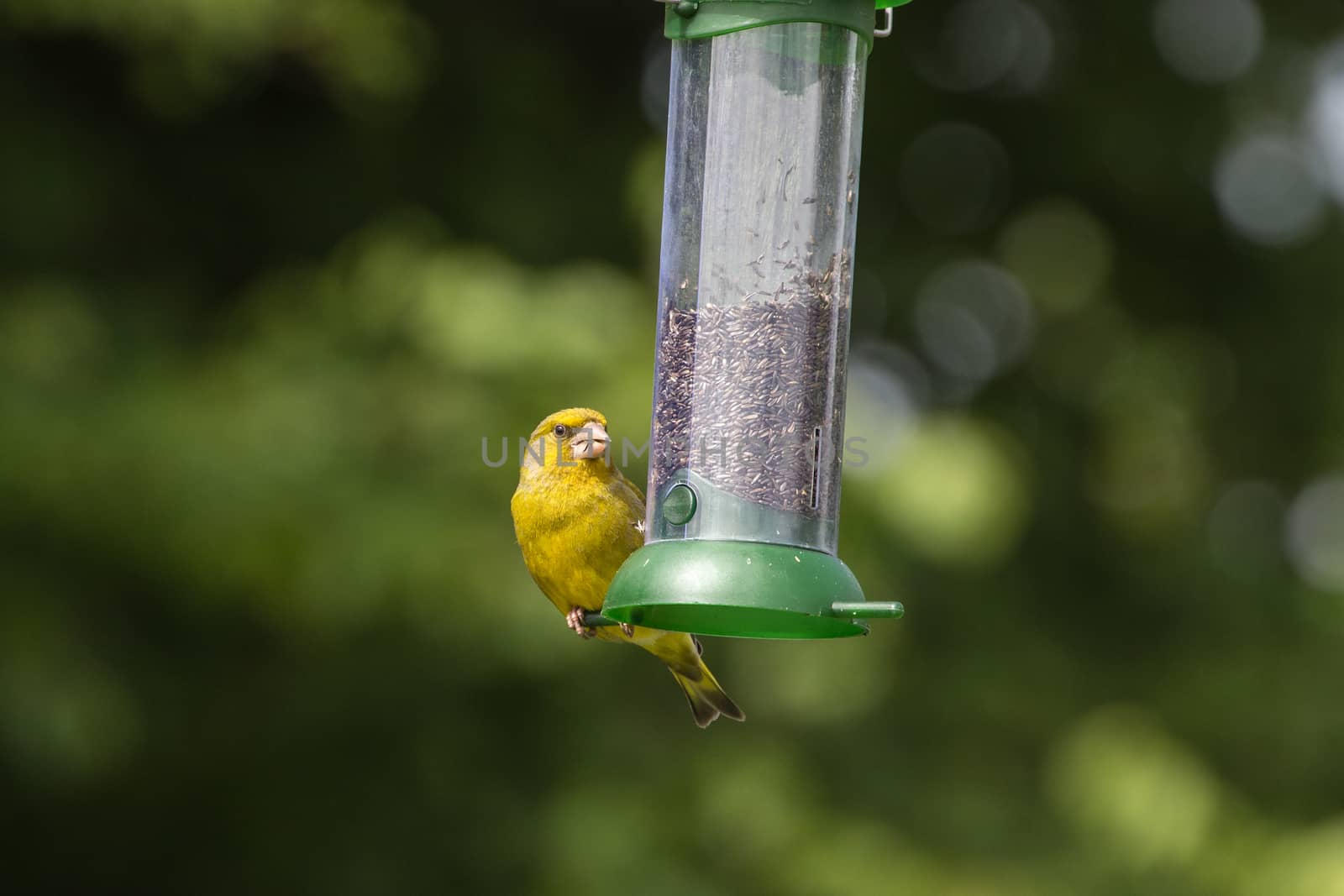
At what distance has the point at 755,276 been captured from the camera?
4691 millimetres

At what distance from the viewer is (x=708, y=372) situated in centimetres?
472

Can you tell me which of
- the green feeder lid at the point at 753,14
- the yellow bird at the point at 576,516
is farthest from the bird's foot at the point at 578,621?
the green feeder lid at the point at 753,14

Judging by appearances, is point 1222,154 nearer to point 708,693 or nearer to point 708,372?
point 708,693

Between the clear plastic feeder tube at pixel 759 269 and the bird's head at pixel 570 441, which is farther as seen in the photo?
the bird's head at pixel 570 441

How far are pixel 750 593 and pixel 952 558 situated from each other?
472 cm

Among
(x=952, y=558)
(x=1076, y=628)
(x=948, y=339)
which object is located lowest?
(x=1076, y=628)

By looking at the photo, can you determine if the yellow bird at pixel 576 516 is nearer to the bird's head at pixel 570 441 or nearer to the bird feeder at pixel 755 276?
the bird's head at pixel 570 441

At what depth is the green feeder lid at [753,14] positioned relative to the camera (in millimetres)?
4473

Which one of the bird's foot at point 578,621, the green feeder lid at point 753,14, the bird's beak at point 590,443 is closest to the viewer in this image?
the green feeder lid at point 753,14

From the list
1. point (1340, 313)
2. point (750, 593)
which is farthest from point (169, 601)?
point (1340, 313)

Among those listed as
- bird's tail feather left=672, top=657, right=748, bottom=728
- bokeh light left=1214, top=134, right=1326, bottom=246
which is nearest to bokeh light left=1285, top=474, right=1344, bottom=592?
bokeh light left=1214, top=134, right=1326, bottom=246

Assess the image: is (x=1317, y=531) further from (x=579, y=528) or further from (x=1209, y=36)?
(x=579, y=528)

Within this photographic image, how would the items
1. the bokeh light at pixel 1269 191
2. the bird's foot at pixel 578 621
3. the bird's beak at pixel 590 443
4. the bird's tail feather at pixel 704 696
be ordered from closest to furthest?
the bird's foot at pixel 578 621
the bird's beak at pixel 590 443
the bird's tail feather at pixel 704 696
the bokeh light at pixel 1269 191

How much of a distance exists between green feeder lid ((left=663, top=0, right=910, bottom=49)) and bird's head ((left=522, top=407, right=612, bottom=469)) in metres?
1.12
